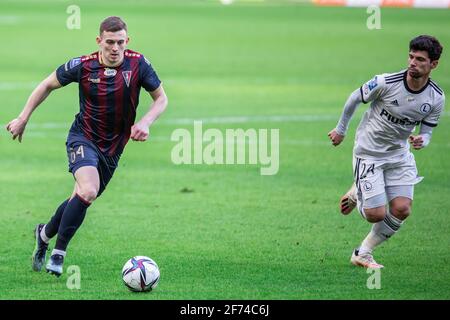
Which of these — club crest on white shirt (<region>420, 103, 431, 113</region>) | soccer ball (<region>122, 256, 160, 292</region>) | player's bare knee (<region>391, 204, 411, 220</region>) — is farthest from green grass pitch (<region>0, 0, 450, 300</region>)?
club crest on white shirt (<region>420, 103, 431, 113</region>)

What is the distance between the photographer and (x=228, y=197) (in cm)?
1379

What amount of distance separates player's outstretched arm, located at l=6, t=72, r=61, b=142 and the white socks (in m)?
3.22

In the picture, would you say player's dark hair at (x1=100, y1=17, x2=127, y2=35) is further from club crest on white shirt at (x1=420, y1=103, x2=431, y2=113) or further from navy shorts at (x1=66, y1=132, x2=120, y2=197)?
club crest on white shirt at (x1=420, y1=103, x2=431, y2=113)

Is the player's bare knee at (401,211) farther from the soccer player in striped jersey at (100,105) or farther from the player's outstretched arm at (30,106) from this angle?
the player's outstretched arm at (30,106)

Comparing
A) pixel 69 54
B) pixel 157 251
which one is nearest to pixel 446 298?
pixel 157 251

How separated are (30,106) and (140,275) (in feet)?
6.50

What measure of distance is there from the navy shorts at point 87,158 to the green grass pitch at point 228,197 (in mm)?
886

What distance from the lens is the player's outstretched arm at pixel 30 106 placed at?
9.73 m

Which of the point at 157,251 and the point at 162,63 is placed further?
the point at 162,63

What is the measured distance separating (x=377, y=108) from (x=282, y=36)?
26.1 meters

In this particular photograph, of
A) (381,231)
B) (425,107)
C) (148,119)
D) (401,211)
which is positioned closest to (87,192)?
(148,119)

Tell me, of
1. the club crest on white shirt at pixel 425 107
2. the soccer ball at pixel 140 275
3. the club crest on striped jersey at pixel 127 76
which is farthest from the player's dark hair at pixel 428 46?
the soccer ball at pixel 140 275
